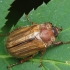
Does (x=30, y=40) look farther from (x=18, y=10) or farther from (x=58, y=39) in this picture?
(x=18, y=10)

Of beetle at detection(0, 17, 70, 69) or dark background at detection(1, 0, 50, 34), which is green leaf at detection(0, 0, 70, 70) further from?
dark background at detection(1, 0, 50, 34)

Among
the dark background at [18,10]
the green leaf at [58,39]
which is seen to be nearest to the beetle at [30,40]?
the green leaf at [58,39]

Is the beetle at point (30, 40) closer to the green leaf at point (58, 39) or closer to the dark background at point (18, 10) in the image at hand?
the green leaf at point (58, 39)

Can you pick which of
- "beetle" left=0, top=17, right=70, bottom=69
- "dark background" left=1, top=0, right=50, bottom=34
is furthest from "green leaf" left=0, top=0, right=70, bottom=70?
"dark background" left=1, top=0, right=50, bottom=34

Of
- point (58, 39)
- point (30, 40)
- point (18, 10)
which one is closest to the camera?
point (30, 40)

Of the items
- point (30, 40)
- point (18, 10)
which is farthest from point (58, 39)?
point (18, 10)

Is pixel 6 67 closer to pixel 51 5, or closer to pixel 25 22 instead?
pixel 25 22

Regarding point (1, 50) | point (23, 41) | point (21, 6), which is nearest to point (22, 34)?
point (23, 41)
